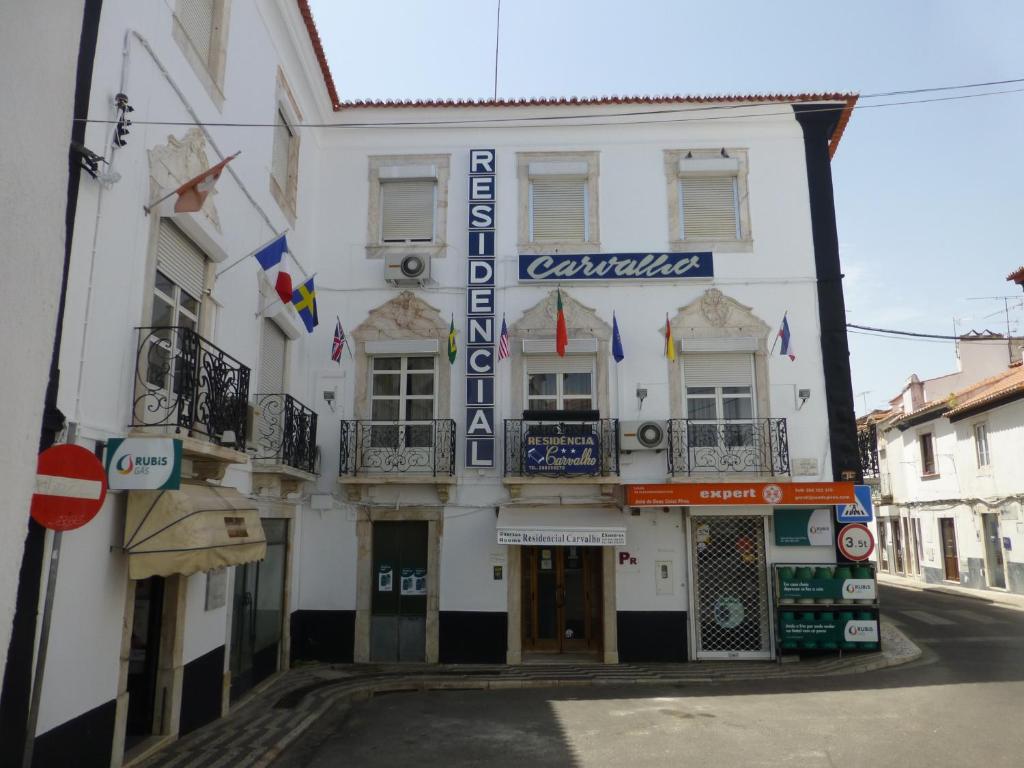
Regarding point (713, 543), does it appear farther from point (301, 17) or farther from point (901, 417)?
point (901, 417)

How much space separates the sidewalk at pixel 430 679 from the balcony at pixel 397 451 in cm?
269

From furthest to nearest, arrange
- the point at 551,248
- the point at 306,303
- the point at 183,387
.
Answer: the point at 551,248
the point at 306,303
the point at 183,387

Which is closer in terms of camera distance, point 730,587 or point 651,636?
point 651,636

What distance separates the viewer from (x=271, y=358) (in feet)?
36.7

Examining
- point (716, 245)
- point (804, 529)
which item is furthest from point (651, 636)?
point (716, 245)

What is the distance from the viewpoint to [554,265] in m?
13.1

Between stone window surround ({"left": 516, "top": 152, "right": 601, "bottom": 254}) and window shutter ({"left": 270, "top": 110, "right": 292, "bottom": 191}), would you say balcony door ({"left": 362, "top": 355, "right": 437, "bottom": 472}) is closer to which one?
stone window surround ({"left": 516, "top": 152, "right": 601, "bottom": 254})

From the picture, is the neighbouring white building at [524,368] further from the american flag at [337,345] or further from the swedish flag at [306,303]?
the swedish flag at [306,303]

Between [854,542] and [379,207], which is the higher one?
[379,207]

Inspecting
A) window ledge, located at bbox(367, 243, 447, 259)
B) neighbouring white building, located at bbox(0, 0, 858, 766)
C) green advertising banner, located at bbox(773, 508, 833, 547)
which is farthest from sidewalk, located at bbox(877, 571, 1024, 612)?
window ledge, located at bbox(367, 243, 447, 259)

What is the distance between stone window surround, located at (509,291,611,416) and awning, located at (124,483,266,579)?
6.30 meters

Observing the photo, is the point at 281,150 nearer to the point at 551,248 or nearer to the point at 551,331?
the point at 551,248

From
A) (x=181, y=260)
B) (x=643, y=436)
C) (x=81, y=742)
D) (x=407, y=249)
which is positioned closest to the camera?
(x=81, y=742)

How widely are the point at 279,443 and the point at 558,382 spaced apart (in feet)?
15.2
